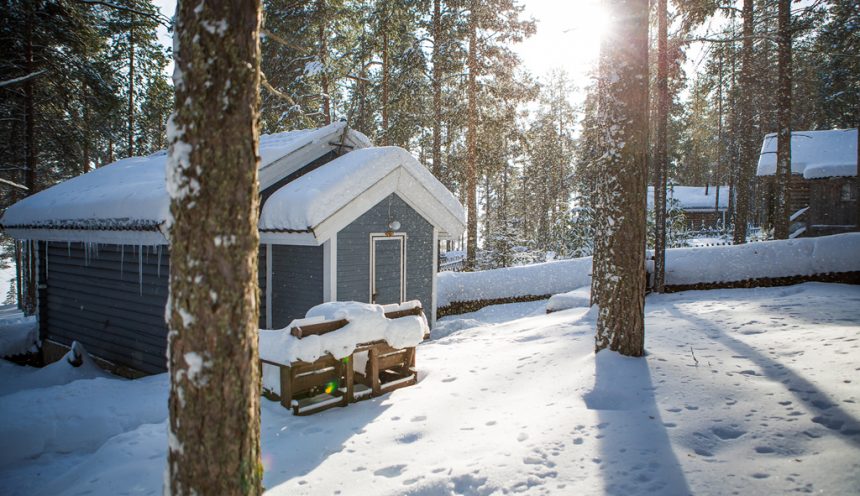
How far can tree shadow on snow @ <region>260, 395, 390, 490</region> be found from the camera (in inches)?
168

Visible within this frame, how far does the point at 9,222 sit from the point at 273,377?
1122 cm

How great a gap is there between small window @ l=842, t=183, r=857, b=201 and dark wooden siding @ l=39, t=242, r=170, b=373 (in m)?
25.5

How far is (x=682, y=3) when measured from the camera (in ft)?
35.2

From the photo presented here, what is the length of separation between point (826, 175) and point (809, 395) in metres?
20.0

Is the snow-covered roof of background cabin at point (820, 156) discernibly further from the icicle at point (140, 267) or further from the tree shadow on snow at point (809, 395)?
the icicle at point (140, 267)

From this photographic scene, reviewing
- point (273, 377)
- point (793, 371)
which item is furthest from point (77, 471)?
point (793, 371)

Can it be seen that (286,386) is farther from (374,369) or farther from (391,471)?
(391,471)

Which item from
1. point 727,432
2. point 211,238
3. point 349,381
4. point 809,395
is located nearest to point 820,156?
point 809,395

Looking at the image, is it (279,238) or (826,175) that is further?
(826,175)

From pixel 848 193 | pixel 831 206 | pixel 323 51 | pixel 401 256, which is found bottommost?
pixel 401 256

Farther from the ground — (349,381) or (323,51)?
(323,51)

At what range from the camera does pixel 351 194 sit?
913 cm

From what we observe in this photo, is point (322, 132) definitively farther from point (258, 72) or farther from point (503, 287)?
point (258, 72)

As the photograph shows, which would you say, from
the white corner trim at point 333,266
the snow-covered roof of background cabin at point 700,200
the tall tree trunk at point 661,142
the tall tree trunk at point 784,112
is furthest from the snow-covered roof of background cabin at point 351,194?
the snow-covered roof of background cabin at point 700,200
